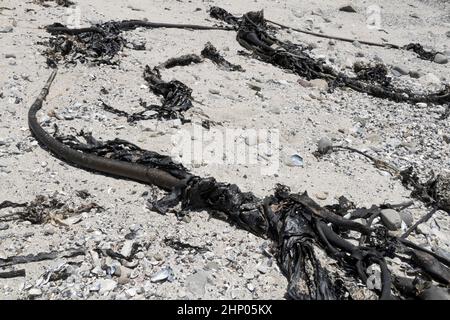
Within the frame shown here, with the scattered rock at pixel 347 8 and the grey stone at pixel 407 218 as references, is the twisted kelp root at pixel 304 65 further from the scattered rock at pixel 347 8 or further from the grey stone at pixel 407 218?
the scattered rock at pixel 347 8

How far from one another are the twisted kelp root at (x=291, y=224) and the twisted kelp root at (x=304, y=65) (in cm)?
280

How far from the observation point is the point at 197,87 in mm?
5500

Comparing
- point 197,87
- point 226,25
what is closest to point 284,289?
point 197,87

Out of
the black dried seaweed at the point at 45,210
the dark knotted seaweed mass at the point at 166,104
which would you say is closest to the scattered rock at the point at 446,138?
the dark knotted seaweed mass at the point at 166,104

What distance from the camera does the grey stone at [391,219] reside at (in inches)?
141

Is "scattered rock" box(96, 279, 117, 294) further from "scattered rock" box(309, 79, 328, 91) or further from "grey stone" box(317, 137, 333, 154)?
"scattered rock" box(309, 79, 328, 91)

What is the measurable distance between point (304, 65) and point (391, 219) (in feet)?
10.6

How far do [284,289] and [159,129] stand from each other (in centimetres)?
222

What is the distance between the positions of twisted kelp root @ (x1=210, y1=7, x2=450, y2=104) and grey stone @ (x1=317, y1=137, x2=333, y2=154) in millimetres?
1610

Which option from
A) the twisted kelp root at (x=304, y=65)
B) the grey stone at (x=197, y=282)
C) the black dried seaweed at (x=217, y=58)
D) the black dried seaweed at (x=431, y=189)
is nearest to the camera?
the grey stone at (x=197, y=282)

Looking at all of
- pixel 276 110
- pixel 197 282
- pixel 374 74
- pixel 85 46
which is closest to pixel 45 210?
pixel 197 282

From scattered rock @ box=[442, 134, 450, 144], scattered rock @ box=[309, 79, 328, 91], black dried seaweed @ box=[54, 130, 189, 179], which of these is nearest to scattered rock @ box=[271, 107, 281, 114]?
scattered rock @ box=[309, 79, 328, 91]

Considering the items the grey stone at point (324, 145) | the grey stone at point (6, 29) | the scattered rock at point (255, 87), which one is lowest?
the grey stone at point (6, 29)
